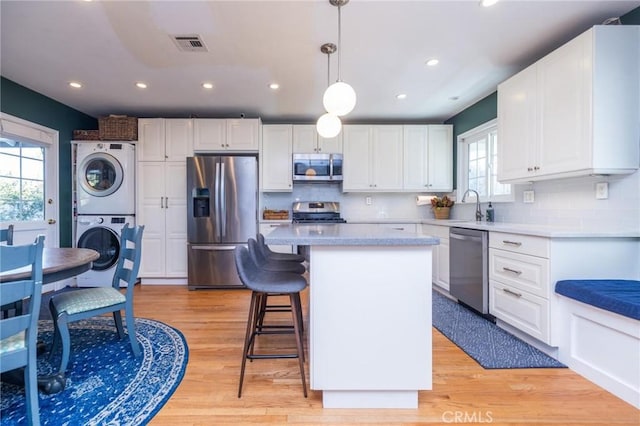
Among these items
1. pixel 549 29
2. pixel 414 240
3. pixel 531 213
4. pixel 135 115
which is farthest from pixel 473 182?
pixel 135 115

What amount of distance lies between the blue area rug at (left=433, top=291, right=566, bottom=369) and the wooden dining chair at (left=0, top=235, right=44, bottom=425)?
8.19ft

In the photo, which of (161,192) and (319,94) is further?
(161,192)

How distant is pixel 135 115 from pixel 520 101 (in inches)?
185

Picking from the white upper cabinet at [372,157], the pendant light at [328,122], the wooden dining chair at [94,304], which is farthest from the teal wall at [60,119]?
the white upper cabinet at [372,157]

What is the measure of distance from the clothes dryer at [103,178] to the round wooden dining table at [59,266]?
199 cm

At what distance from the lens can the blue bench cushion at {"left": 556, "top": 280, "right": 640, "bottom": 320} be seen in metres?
1.59

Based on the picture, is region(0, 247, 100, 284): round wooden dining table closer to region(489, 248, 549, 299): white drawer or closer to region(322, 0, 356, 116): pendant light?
region(322, 0, 356, 116): pendant light

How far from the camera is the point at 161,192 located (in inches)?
161

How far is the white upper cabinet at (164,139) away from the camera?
13.3ft

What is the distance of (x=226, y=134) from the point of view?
414 centimetres

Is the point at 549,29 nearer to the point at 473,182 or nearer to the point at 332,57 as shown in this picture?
the point at 332,57

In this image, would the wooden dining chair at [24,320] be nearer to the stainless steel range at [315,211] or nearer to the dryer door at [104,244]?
the dryer door at [104,244]

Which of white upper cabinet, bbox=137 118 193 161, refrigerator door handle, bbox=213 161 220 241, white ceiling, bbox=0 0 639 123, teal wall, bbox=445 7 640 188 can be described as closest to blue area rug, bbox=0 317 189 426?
refrigerator door handle, bbox=213 161 220 241

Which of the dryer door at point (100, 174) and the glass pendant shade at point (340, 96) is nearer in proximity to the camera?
the glass pendant shade at point (340, 96)
